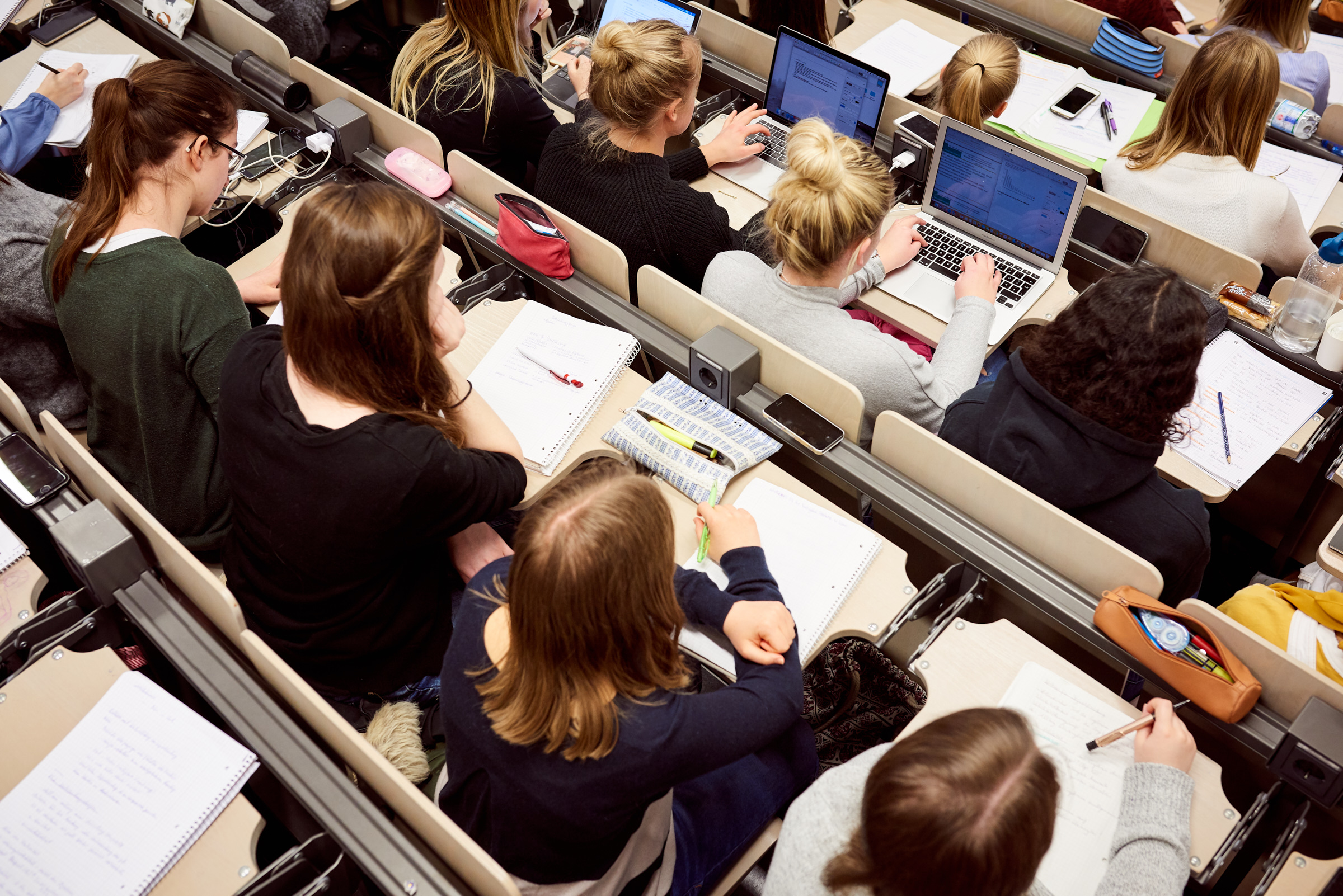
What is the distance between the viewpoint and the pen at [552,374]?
227 centimetres

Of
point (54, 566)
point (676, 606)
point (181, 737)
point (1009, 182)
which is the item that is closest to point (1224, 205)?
point (1009, 182)

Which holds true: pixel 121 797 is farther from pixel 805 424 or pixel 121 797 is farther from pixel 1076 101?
pixel 1076 101

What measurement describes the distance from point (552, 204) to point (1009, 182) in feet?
4.17

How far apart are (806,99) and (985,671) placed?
78.8 inches

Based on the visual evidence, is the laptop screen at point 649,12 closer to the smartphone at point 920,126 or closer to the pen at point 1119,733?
the smartphone at point 920,126

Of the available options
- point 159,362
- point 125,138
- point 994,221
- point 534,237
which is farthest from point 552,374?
point 994,221

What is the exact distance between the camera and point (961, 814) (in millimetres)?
1150

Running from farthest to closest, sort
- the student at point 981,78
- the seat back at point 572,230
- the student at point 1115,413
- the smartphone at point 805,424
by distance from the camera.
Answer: the student at point 981,78 < the seat back at point 572,230 < the smartphone at point 805,424 < the student at point 1115,413

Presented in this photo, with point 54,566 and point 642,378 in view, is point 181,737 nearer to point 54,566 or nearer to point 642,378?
point 54,566

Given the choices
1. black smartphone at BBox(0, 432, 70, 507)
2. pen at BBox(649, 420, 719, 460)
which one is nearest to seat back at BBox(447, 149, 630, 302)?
pen at BBox(649, 420, 719, 460)

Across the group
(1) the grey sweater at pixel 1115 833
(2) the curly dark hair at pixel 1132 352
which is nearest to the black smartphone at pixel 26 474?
(1) the grey sweater at pixel 1115 833

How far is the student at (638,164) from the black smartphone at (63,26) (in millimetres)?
2175

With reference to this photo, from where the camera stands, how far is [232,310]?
80.8 inches

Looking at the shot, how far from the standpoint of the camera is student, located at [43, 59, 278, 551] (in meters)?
→ 1.98
